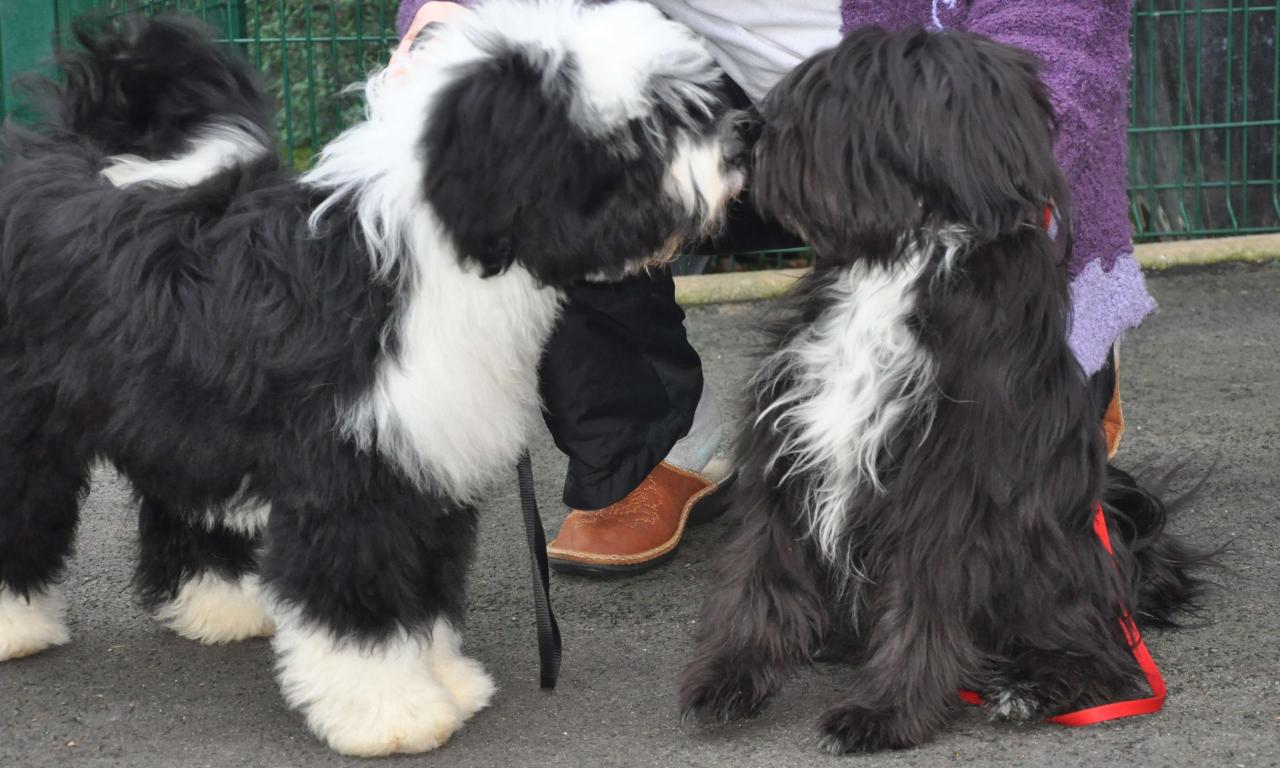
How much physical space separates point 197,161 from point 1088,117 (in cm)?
164

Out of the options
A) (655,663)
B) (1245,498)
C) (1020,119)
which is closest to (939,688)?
(655,663)

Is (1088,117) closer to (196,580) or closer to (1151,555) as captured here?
(1151,555)

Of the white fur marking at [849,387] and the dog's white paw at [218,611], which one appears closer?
the white fur marking at [849,387]

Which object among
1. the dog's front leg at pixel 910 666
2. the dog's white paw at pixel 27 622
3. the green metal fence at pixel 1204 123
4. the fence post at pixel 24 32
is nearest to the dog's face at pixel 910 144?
the dog's front leg at pixel 910 666

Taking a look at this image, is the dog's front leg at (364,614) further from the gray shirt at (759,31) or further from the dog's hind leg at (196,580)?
the gray shirt at (759,31)

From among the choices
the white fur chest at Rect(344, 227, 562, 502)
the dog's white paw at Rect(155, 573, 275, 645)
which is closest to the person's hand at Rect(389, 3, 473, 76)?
the white fur chest at Rect(344, 227, 562, 502)

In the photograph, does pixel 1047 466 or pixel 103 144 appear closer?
pixel 1047 466

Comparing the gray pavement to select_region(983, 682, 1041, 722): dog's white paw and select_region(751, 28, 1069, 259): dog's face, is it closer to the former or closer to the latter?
select_region(983, 682, 1041, 722): dog's white paw

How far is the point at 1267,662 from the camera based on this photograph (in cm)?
278

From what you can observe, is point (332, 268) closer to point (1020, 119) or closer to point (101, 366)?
point (101, 366)

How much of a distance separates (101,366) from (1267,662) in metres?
2.17

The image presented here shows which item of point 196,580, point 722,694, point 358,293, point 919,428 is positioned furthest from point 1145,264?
point 358,293

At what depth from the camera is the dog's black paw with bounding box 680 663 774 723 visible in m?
2.58

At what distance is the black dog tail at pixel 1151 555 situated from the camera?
2945 mm
